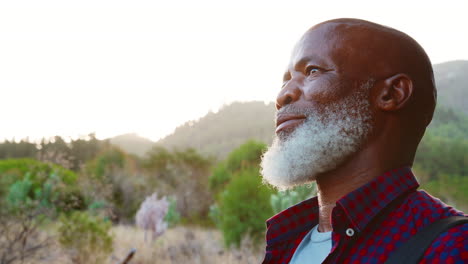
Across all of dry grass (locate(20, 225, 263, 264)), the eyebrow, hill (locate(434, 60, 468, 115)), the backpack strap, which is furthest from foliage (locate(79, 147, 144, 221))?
hill (locate(434, 60, 468, 115))

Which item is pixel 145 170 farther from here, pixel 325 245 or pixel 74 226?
pixel 325 245

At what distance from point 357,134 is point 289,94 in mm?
296

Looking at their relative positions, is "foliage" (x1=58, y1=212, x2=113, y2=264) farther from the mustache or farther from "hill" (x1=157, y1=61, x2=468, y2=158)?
"hill" (x1=157, y1=61, x2=468, y2=158)

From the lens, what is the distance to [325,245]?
1.50m

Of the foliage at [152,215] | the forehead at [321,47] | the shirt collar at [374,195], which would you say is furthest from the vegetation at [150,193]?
the shirt collar at [374,195]

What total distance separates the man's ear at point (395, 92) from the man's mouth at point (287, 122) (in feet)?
0.90

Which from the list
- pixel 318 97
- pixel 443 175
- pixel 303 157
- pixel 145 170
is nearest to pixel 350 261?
pixel 303 157

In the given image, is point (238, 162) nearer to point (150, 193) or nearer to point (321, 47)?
point (150, 193)

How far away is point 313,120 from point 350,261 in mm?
494

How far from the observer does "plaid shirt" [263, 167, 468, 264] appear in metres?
1.15

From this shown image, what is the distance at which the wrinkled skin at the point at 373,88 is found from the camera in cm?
144

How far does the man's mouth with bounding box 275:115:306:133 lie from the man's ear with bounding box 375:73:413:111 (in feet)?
0.90

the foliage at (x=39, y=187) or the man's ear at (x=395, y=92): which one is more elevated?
the man's ear at (x=395, y=92)

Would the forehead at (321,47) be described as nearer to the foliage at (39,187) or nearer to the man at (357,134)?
the man at (357,134)
